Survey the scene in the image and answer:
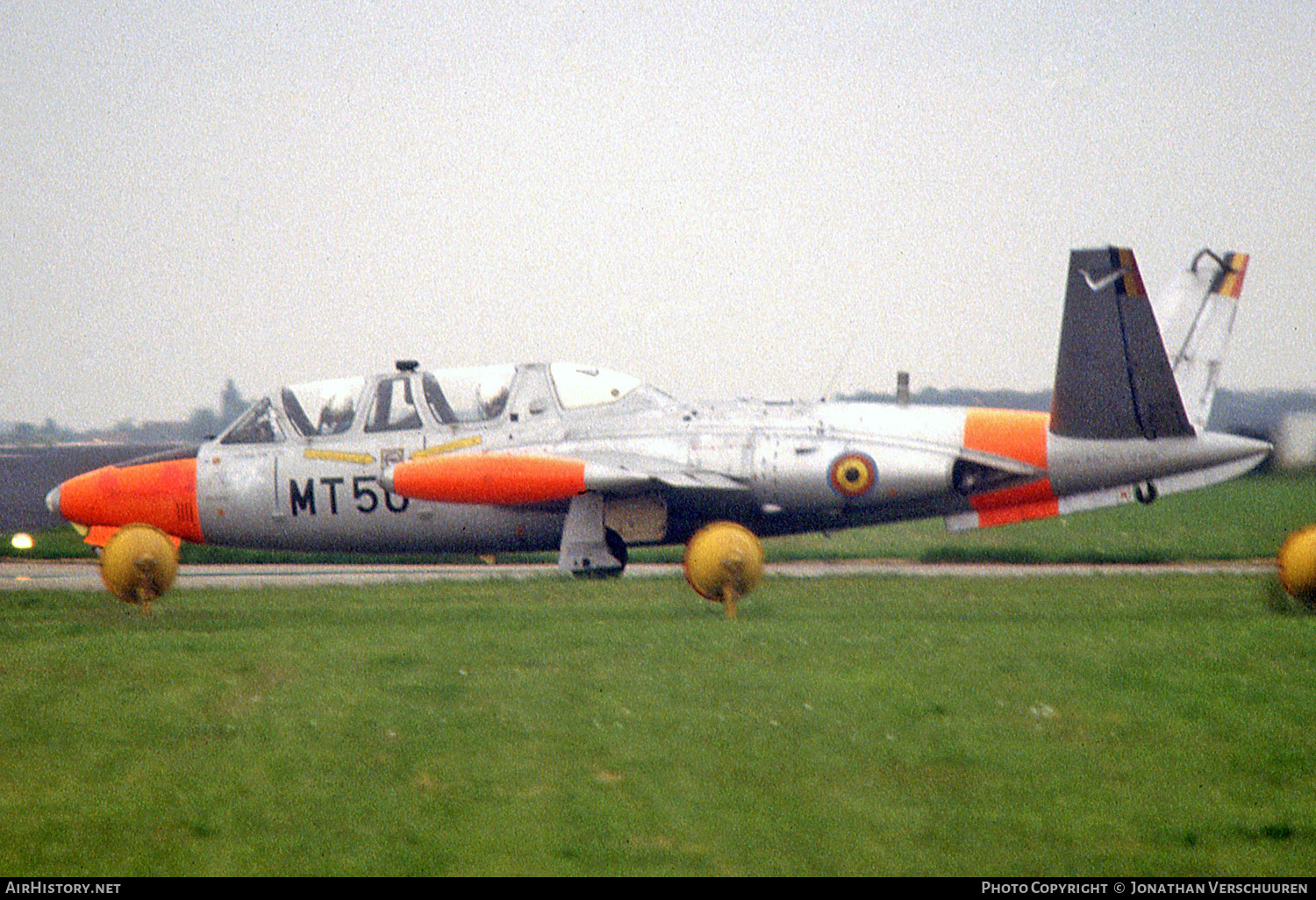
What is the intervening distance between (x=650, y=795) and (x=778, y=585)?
8605 millimetres

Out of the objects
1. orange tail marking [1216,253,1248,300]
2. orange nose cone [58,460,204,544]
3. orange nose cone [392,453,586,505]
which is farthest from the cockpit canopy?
orange tail marking [1216,253,1248,300]

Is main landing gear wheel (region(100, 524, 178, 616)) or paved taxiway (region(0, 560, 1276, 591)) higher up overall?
main landing gear wheel (region(100, 524, 178, 616))

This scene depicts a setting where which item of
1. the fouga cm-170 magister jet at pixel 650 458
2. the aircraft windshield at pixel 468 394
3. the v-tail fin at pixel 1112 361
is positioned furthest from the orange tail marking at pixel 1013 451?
the aircraft windshield at pixel 468 394

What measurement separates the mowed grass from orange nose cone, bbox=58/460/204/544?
231 inches

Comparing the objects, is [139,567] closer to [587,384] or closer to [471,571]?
[587,384]

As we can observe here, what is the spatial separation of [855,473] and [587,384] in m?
3.90

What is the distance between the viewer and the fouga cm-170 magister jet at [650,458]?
50.5ft

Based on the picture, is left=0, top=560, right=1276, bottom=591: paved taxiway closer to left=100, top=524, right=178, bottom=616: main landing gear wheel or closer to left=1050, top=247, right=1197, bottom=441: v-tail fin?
left=1050, top=247, right=1197, bottom=441: v-tail fin

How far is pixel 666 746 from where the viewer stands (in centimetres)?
759

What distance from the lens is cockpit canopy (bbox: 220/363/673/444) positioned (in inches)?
675

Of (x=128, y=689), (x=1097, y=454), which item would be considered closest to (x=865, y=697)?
(x=128, y=689)

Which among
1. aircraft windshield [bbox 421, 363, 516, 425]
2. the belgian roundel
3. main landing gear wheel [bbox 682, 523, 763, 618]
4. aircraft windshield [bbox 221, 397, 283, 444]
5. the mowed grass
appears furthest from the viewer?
aircraft windshield [bbox 221, 397, 283, 444]
